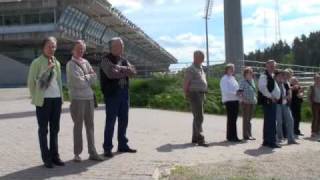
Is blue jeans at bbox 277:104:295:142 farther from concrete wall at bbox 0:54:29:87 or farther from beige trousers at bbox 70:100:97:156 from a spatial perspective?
concrete wall at bbox 0:54:29:87

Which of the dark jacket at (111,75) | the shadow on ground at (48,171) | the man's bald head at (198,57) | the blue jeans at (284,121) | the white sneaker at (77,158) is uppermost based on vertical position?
the man's bald head at (198,57)

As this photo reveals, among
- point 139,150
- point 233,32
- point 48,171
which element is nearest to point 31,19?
point 233,32

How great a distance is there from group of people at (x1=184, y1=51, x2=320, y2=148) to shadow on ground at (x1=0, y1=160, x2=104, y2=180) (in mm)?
3495

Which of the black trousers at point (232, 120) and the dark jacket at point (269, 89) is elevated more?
the dark jacket at point (269, 89)

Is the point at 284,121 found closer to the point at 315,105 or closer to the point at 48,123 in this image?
the point at 315,105

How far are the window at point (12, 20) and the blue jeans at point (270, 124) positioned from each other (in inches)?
2485

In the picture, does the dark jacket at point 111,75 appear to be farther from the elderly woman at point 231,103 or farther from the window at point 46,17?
the window at point 46,17

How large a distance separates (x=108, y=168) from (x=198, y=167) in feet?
4.59

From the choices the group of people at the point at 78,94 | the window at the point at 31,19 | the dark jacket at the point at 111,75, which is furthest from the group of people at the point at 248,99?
the window at the point at 31,19

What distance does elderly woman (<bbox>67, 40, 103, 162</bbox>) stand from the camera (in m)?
10.3

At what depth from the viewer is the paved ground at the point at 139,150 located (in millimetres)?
9578

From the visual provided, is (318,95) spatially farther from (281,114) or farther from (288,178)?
(288,178)

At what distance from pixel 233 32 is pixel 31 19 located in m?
49.8

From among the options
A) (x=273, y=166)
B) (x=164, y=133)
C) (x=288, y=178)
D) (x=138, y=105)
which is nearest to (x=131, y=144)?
(x=164, y=133)
